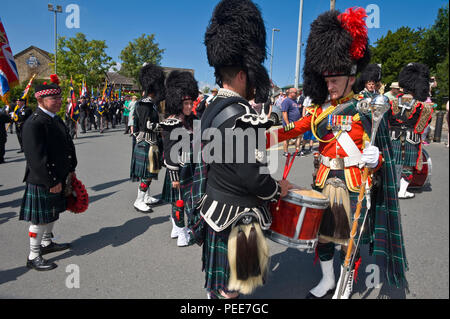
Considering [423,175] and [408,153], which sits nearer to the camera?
[408,153]

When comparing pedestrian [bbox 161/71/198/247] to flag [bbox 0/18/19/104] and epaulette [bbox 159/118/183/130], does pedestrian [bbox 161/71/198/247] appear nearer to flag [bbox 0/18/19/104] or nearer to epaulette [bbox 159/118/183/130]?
epaulette [bbox 159/118/183/130]

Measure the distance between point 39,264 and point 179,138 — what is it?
81.6 inches

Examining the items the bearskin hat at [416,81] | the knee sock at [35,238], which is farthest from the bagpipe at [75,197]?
the bearskin hat at [416,81]

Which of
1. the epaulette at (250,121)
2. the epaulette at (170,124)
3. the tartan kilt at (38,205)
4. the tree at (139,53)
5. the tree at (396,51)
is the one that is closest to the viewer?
the epaulette at (250,121)

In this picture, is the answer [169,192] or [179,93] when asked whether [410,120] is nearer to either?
[179,93]

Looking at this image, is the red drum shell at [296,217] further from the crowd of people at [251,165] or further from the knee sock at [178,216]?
the knee sock at [178,216]


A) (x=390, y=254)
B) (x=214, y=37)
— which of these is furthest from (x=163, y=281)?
(x=214, y=37)

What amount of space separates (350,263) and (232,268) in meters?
1.22

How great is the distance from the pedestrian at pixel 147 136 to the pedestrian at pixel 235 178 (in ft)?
9.43

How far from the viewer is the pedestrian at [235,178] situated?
6.08 ft

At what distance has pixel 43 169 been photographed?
3105mm

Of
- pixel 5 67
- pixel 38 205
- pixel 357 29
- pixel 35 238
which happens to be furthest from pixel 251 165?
pixel 5 67

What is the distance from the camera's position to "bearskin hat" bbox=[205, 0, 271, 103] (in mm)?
1940

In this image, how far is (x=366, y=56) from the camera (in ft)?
8.65
